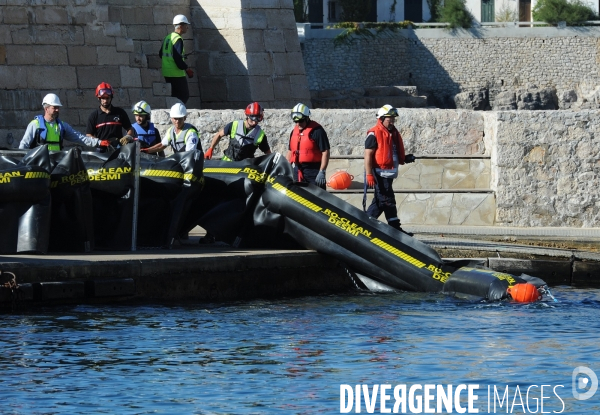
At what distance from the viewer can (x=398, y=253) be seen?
13.2 m

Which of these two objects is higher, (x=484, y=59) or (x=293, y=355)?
(x=484, y=59)

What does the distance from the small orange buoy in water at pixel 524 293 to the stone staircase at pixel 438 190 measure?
455 centimetres

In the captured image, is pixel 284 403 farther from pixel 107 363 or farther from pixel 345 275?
pixel 345 275

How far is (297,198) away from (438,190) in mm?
3842

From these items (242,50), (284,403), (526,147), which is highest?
(242,50)

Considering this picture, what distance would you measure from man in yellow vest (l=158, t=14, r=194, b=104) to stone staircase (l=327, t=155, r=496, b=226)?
3.43 metres

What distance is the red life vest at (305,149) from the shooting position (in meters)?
15.1

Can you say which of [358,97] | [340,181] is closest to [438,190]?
[340,181]

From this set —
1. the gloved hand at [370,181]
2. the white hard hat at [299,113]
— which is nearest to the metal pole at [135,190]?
the white hard hat at [299,113]

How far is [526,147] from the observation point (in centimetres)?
1670

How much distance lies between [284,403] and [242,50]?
13708 mm

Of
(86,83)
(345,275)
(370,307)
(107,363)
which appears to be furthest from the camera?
(86,83)

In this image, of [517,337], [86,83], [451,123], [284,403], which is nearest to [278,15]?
[86,83]

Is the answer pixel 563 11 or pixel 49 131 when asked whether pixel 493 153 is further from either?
pixel 563 11
